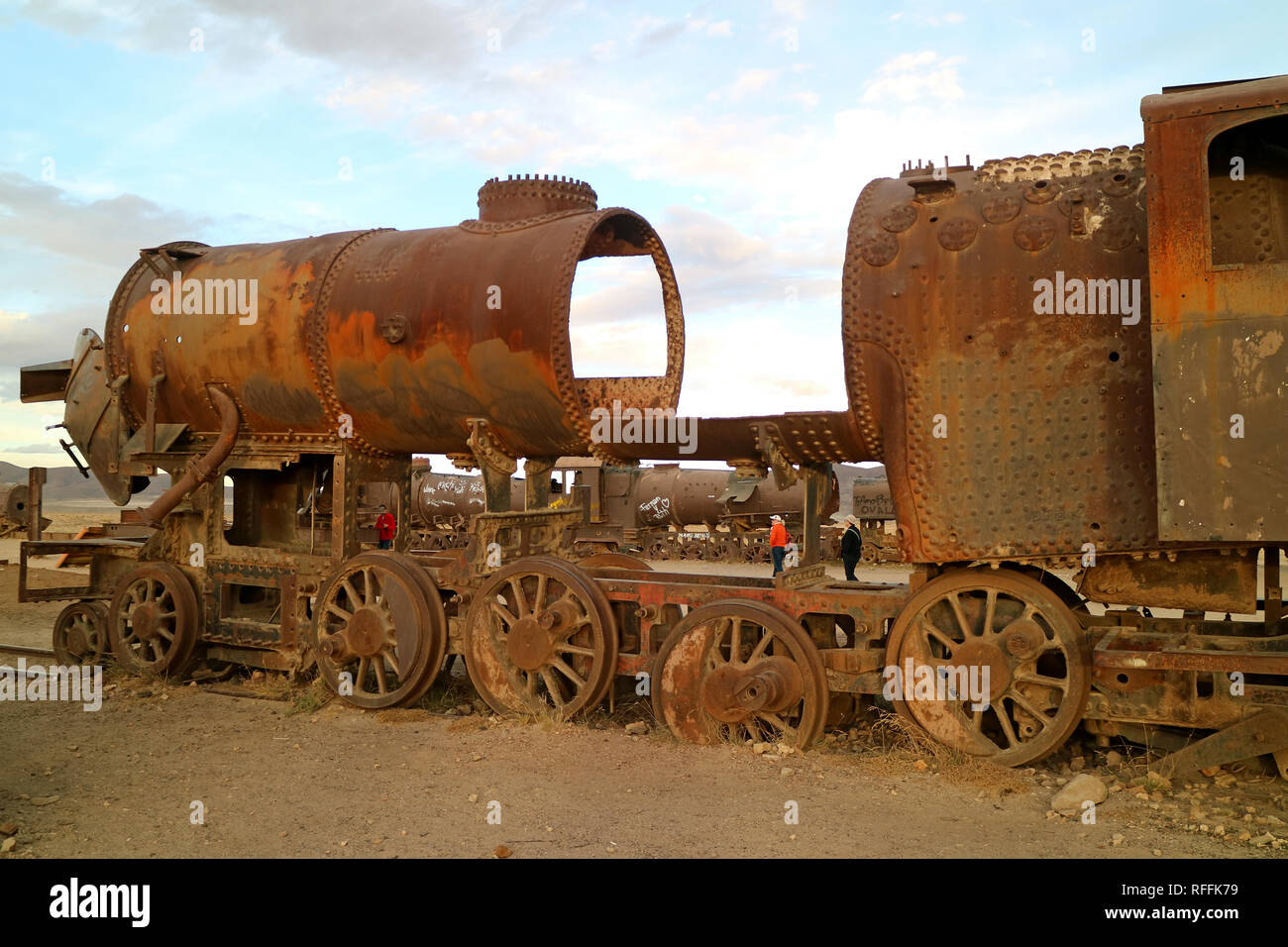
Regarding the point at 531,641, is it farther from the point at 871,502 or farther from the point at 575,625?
the point at 871,502

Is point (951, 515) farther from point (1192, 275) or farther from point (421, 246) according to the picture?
point (421, 246)

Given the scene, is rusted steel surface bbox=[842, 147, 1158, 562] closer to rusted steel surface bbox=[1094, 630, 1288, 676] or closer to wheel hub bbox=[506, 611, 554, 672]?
rusted steel surface bbox=[1094, 630, 1288, 676]

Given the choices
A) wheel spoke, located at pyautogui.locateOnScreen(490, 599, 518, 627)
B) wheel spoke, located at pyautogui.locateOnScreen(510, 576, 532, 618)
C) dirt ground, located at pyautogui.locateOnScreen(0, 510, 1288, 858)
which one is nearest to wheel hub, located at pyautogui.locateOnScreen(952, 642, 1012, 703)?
dirt ground, located at pyautogui.locateOnScreen(0, 510, 1288, 858)

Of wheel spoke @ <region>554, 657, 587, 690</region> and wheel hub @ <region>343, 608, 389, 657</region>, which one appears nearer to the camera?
wheel spoke @ <region>554, 657, 587, 690</region>

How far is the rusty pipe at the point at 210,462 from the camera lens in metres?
8.59

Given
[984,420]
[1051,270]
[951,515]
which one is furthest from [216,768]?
[1051,270]

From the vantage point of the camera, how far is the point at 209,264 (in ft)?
30.8

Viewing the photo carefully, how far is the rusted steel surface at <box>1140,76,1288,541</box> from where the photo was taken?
496 cm

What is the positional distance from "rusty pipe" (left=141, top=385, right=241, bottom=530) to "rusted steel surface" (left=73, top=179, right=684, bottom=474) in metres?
0.14

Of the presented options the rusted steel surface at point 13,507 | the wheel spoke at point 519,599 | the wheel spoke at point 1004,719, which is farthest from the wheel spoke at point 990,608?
the rusted steel surface at point 13,507

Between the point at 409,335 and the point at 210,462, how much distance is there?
2.45 metres

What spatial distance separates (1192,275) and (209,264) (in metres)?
8.56

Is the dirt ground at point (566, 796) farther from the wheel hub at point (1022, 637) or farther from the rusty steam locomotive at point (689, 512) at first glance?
the rusty steam locomotive at point (689, 512)

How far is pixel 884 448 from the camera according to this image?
6.38m
